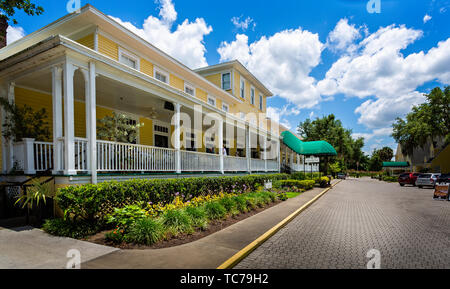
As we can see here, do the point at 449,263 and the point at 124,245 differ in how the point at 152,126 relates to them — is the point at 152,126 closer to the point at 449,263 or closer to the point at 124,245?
the point at 124,245

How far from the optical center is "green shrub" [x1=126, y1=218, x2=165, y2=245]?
5.06 meters

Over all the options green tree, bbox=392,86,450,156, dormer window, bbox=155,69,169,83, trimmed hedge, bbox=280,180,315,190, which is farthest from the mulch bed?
green tree, bbox=392,86,450,156

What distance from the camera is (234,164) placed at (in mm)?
15062

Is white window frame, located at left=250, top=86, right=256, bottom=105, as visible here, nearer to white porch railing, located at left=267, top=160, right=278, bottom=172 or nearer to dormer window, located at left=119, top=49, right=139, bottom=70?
white porch railing, located at left=267, top=160, right=278, bottom=172

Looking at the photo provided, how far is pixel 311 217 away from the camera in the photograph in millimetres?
8758

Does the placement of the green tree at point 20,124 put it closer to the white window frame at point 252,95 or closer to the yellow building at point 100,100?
the yellow building at point 100,100

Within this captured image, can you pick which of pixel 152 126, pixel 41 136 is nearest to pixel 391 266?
pixel 41 136

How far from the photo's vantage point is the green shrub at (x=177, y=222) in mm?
5777

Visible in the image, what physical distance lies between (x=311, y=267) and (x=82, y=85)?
377 inches

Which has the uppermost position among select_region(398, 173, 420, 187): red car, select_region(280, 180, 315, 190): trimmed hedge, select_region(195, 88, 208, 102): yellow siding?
select_region(195, 88, 208, 102): yellow siding

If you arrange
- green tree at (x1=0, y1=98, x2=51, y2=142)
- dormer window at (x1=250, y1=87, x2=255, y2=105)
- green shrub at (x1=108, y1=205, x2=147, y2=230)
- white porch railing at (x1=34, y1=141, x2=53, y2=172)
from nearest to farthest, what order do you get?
green shrub at (x1=108, y1=205, x2=147, y2=230)
white porch railing at (x1=34, y1=141, x2=53, y2=172)
green tree at (x1=0, y1=98, x2=51, y2=142)
dormer window at (x1=250, y1=87, x2=255, y2=105)

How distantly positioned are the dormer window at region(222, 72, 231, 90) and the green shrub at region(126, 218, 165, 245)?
17.6 meters
